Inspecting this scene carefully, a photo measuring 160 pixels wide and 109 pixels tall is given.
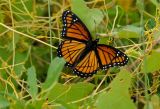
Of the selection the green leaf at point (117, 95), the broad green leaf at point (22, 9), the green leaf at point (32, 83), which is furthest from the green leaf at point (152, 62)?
the broad green leaf at point (22, 9)

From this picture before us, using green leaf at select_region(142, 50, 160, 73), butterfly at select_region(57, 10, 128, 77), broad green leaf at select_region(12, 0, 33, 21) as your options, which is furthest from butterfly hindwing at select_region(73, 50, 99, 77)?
broad green leaf at select_region(12, 0, 33, 21)

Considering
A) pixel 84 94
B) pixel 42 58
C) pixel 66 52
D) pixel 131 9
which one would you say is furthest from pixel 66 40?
pixel 131 9

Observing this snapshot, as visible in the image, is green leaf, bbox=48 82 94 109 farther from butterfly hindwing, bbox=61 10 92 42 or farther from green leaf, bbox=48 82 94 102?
butterfly hindwing, bbox=61 10 92 42

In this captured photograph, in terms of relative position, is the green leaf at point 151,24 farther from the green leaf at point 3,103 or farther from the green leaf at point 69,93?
the green leaf at point 3,103

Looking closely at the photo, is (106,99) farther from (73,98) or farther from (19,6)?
(19,6)

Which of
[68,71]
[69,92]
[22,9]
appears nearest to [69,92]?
[69,92]

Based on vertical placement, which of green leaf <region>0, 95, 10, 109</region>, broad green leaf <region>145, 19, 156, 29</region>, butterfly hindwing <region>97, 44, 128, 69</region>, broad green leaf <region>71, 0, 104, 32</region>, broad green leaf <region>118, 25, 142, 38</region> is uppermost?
broad green leaf <region>71, 0, 104, 32</region>
